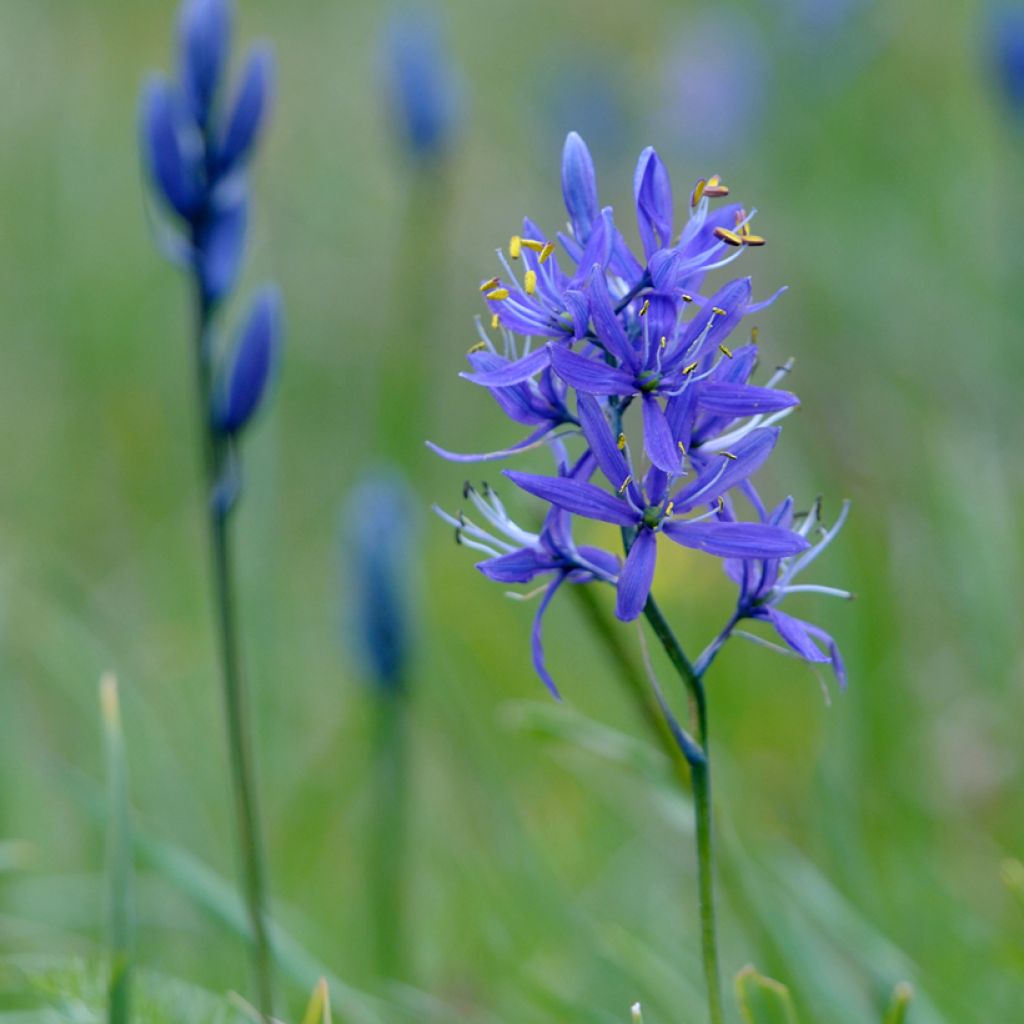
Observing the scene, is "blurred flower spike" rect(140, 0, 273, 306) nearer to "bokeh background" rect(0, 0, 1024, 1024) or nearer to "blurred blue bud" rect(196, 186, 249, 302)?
"blurred blue bud" rect(196, 186, 249, 302)

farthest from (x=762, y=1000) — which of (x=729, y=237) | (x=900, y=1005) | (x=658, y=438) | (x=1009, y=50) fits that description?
(x=1009, y=50)

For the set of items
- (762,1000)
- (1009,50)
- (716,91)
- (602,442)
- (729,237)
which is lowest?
(762,1000)

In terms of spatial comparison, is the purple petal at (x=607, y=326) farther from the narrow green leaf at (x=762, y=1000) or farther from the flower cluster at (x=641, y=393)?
the narrow green leaf at (x=762, y=1000)

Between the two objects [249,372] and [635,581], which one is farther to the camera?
[249,372]

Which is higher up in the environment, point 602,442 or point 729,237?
point 729,237

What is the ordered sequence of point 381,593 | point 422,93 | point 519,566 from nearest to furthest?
1. point 519,566
2. point 381,593
3. point 422,93

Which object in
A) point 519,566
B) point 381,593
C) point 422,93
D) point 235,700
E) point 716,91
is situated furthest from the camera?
point 716,91

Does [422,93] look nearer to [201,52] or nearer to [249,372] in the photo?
[201,52]

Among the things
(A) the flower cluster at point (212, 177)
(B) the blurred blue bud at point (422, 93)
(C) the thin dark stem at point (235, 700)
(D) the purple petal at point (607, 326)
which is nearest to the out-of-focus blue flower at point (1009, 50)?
(B) the blurred blue bud at point (422, 93)
